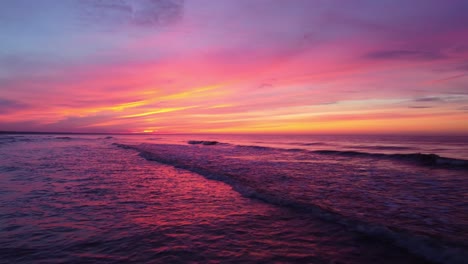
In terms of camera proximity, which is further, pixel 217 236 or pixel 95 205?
pixel 95 205

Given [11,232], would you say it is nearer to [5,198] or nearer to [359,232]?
[5,198]

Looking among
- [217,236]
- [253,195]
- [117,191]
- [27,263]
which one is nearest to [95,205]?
[117,191]

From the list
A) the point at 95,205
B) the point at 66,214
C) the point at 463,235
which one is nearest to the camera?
the point at 463,235

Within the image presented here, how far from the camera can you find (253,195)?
9820 mm

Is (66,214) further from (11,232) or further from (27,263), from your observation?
(27,263)

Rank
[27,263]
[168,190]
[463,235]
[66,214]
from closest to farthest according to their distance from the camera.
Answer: [27,263], [463,235], [66,214], [168,190]

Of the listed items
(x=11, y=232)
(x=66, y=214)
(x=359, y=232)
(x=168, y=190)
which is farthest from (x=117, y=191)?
(x=359, y=232)

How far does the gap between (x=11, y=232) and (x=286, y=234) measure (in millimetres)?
6068

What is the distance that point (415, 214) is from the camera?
7.54m

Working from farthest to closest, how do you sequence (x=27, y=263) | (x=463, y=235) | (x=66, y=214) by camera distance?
(x=66, y=214) → (x=463, y=235) → (x=27, y=263)

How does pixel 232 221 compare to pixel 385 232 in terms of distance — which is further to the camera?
pixel 232 221

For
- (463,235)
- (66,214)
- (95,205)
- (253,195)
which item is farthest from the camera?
(253,195)

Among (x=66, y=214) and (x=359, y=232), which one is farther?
(x=66, y=214)

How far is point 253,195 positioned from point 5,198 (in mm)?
8287
